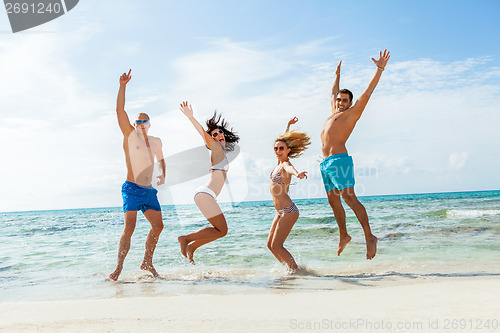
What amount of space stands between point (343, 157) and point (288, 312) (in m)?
2.81

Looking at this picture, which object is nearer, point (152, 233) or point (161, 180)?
point (152, 233)

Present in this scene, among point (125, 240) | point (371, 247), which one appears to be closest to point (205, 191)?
point (125, 240)

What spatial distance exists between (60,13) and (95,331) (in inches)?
179

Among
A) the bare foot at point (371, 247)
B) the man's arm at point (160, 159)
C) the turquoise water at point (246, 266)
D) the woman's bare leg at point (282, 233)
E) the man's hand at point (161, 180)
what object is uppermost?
the man's arm at point (160, 159)

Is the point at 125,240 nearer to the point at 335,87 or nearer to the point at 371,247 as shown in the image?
the point at 371,247

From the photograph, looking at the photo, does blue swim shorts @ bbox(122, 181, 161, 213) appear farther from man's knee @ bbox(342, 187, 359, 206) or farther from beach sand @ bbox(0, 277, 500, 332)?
man's knee @ bbox(342, 187, 359, 206)

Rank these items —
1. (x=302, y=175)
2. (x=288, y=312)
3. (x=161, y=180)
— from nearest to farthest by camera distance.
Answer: (x=288, y=312) < (x=302, y=175) < (x=161, y=180)

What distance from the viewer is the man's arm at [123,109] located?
657 cm

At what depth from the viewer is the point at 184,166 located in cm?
724

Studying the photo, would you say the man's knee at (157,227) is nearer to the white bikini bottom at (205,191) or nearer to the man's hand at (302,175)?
the white bikini bottom at (205,191)

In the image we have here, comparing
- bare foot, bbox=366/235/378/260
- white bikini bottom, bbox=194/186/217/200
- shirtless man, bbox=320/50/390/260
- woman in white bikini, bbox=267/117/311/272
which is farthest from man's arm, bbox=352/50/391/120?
white bikini bottom, bbox=194/186/217/200

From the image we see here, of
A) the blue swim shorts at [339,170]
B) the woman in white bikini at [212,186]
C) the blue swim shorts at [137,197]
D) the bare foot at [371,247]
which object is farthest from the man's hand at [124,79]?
the bare foot at [371,247]

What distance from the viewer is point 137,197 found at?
21.6 feet

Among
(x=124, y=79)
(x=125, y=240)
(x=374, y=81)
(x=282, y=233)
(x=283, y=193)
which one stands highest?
(x=124, y=79)
